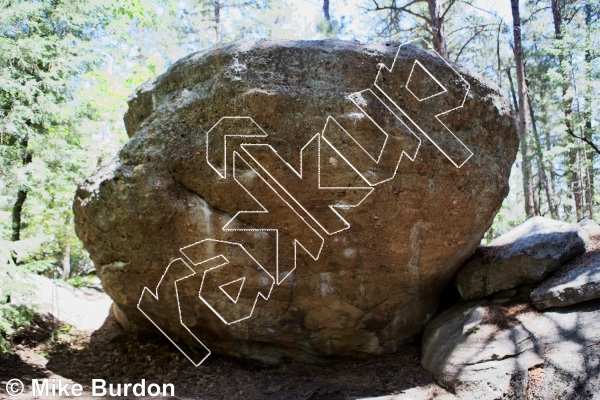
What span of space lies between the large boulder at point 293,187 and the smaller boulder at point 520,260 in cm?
67

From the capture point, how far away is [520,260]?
532cm

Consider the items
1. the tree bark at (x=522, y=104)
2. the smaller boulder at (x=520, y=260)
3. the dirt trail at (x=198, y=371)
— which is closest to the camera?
the dirt trail at (x=198, y=371)

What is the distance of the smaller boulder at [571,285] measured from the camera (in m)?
4.56

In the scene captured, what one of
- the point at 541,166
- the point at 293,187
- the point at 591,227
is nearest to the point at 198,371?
the point at 293,187

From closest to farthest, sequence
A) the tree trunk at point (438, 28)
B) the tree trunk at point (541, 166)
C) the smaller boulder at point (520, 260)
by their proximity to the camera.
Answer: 1. the smaller boulder at point (520, 260)
2. the tree trunk at point (438, 28)
3. the tree trunk at point (541, 166)

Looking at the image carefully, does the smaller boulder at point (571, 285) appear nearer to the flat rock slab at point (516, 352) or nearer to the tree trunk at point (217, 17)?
the flat rock slab at point (516, 352)

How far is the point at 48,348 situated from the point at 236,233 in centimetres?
332

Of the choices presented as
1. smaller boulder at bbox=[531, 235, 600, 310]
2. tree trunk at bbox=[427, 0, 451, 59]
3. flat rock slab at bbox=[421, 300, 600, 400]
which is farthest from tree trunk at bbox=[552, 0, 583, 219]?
flat rock slab at bbox=[421, 300, 600, 400]

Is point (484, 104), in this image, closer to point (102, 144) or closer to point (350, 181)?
point (350, 181)

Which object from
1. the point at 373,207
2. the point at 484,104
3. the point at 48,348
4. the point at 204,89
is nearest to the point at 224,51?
the point at 204,89

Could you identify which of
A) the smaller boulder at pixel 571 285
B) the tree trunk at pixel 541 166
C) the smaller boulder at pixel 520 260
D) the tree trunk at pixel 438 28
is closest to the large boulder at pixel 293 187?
the smaller boulder at pixel 520 260

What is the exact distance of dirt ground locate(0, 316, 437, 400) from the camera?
190 inches

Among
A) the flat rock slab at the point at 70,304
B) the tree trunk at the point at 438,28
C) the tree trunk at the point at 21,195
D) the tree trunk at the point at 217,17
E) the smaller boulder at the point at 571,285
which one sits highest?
the tree trunk at the point at 217,17

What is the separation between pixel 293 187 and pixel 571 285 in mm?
3230
